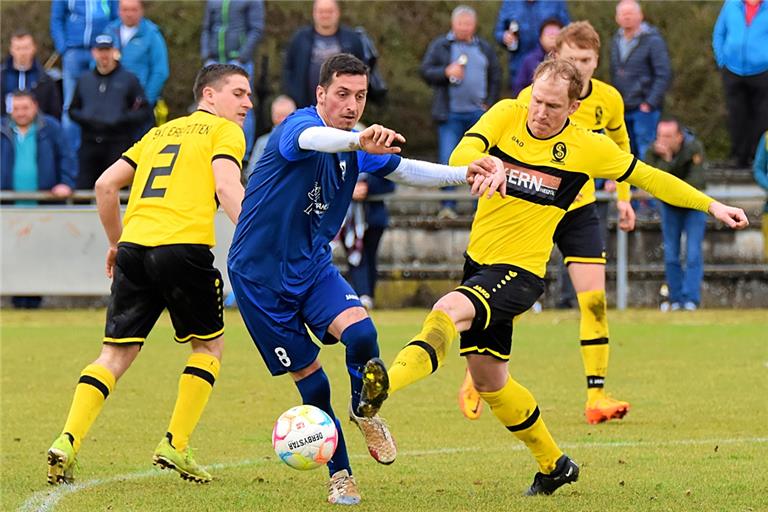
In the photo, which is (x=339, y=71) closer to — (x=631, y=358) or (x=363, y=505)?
(x=363, y=505)

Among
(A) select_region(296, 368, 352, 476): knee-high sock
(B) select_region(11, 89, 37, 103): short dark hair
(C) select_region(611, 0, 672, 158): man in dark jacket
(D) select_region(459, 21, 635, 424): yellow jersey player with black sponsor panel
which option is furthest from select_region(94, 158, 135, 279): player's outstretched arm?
(C) select_region(611, 0, 672, 158): man in dark jacket

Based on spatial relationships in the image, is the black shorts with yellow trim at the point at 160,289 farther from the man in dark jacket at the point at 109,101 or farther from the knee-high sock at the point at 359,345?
the man in dark jacket at the point at 109,101

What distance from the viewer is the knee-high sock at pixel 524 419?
7.25 metres

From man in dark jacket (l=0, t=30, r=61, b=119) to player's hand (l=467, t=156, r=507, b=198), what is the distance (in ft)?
40.6

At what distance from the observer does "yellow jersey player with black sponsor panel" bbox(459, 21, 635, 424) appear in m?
9.51

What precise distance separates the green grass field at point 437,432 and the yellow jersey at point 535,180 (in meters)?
1.23

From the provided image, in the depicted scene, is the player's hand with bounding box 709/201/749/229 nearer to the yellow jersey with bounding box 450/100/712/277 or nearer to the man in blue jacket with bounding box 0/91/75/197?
the yellow jersey with bounding box 450/100/712/277

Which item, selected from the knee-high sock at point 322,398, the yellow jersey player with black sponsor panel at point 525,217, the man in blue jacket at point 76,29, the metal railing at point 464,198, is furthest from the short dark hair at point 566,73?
the man in blue jacket at point 76,29

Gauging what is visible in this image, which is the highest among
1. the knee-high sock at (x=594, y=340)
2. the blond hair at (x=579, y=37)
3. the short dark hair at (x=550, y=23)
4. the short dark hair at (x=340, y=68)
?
the short dark hair at (x=550, y=23)

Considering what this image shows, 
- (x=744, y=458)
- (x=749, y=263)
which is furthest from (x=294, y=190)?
(x=749, y=263)

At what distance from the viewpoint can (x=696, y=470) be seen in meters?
7.78

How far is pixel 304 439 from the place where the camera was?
652 centimetres

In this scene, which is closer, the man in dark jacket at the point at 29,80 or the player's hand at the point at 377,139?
the player's hand at the point at 377,139

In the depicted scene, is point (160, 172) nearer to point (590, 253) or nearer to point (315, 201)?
point (315, 201)
